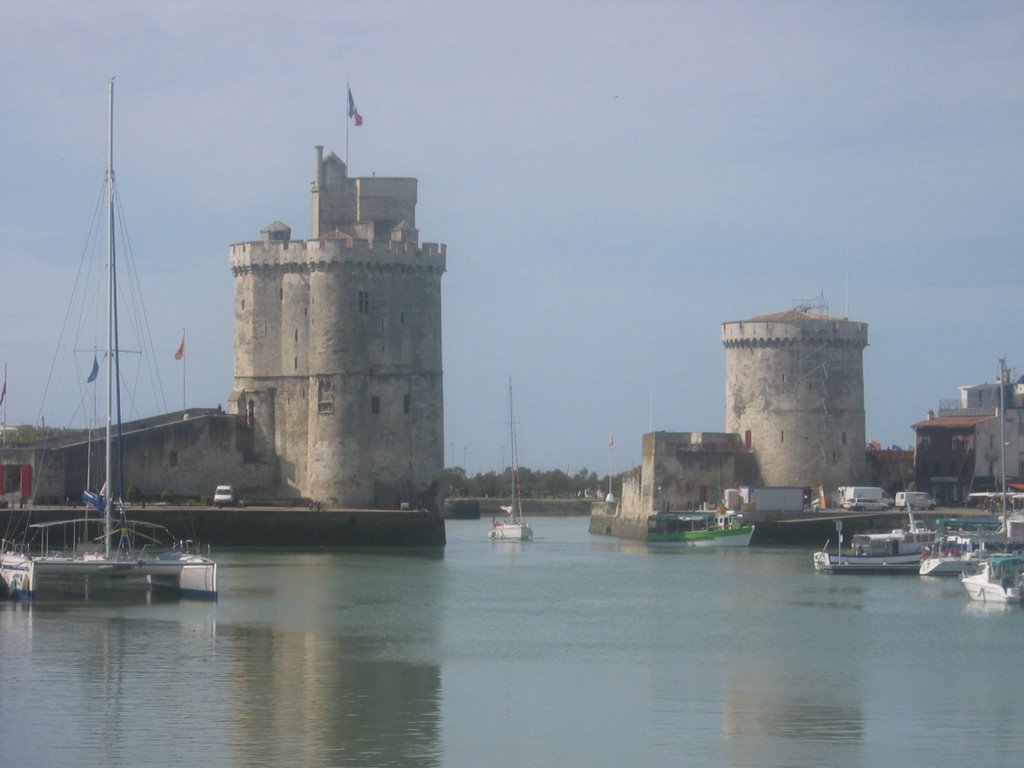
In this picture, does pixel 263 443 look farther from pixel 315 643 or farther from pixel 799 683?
pixel 799 683

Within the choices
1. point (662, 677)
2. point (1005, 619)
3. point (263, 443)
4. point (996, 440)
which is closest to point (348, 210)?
point (263, 443)

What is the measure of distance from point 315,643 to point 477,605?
800 cm

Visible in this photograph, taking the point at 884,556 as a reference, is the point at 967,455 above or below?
above

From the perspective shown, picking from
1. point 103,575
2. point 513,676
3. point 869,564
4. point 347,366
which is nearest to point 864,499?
point 869,564

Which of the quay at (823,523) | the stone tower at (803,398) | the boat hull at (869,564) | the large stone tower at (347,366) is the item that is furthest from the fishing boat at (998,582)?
the stone tower at (803,398)

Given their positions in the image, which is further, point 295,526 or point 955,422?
point 955,422

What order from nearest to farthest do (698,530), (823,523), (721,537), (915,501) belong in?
(823,523) < (721,537) < (915,501) < (698,530)

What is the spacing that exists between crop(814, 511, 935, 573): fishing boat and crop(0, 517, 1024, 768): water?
11.9ft

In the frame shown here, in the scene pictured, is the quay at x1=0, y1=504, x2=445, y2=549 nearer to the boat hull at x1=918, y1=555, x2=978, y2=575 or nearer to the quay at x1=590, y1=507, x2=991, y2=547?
the quay at x1=590, y1=507, x2=991, y2=547

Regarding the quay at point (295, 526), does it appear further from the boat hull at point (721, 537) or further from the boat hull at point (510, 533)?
the boat hull at point (510, 533)

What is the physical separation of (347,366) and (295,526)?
555 cm

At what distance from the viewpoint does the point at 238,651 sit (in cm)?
3080

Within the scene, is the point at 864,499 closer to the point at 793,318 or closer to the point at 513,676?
the point at 793,318

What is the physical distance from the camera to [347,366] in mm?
58219
